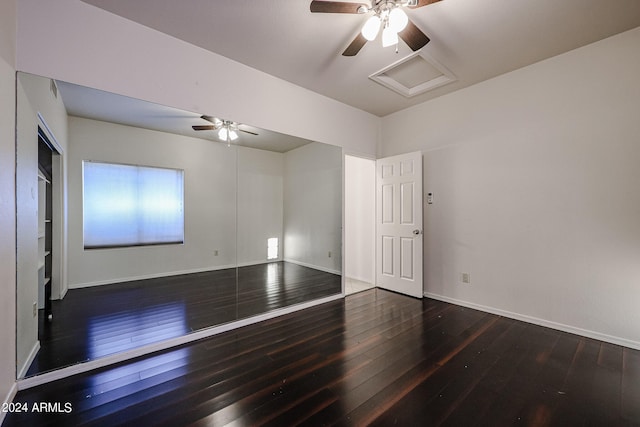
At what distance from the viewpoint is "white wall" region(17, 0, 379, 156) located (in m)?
1.79

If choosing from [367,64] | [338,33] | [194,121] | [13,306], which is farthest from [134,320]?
[367,64]

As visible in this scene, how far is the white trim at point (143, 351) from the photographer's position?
5.75ft

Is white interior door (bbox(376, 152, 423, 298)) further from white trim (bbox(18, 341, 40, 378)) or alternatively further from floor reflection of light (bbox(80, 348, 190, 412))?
white trim (bbox(18, 341, 40, 378))

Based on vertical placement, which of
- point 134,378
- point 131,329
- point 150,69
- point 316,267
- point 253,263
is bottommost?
point 134,378

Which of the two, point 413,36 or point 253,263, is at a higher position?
point 413,36

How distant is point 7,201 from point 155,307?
4.72ft

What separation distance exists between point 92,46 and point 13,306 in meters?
1.90

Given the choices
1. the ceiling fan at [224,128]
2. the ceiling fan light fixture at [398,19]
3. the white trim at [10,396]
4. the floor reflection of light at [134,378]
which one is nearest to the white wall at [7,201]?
the white trim at [10,396]

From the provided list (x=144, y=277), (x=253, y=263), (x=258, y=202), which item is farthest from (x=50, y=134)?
(x=253, y=263)

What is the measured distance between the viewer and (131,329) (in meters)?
2.30

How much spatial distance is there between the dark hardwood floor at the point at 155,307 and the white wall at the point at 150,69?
175 cm

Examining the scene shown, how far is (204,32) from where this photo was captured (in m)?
2.29

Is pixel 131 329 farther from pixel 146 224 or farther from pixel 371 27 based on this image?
pixel 371 27

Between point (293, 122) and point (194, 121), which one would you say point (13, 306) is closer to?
point (194, 121)
